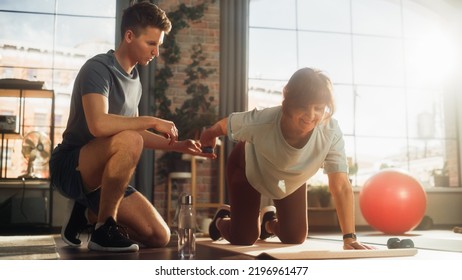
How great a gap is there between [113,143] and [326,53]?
209 cm

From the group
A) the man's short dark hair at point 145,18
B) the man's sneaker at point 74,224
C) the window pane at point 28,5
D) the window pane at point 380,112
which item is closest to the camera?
the man's short dark hair at point 145,18

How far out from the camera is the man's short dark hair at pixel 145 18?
156 cm

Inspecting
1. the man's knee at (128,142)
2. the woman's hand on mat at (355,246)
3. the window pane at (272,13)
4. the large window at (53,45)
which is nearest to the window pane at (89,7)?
the large window at (53,45)

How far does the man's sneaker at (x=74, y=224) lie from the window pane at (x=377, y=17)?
2.34m

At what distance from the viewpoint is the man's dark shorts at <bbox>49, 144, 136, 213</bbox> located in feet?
5.31

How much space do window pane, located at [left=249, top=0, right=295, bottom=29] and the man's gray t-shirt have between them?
1.56m

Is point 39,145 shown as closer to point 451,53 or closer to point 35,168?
point 35,168

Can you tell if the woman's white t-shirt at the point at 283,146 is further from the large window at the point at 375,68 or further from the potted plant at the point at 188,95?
the potted plant at the point at 188,95

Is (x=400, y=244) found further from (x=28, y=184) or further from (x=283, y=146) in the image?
(x=28, y=184)

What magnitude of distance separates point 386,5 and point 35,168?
7.96 ft

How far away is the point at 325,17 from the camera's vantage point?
3.31 m

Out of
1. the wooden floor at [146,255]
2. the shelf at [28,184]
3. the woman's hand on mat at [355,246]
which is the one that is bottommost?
the wooden floor at [146,255]

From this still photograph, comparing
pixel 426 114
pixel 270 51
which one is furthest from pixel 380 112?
pixel 270 51
